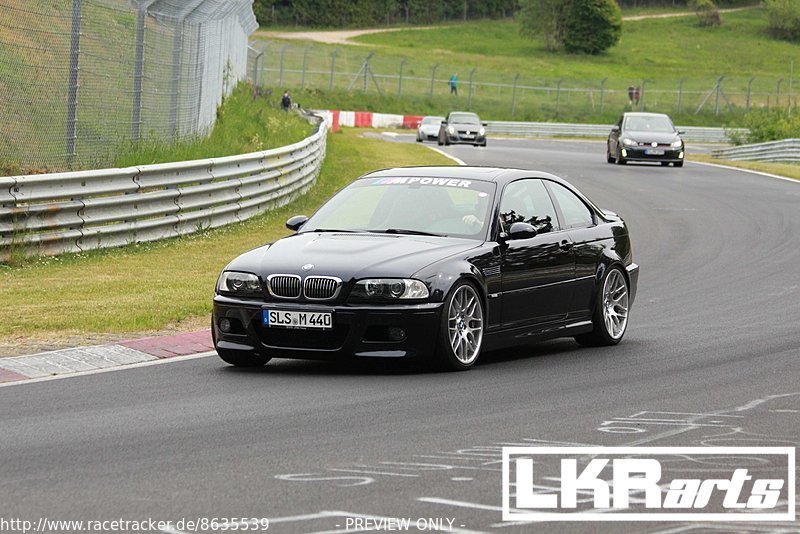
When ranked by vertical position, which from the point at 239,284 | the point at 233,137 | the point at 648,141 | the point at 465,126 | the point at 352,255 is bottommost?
the point at 465,126

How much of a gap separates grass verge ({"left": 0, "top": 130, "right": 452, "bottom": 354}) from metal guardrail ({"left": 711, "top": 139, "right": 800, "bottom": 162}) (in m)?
28.4

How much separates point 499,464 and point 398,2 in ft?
466

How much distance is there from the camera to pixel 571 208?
11.8 metres

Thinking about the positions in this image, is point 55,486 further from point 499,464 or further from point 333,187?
point 333,187

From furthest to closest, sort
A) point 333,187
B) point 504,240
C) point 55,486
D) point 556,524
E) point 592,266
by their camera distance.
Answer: point 333,187
point 592,266
point 504,240
point 55,486
point 556,524

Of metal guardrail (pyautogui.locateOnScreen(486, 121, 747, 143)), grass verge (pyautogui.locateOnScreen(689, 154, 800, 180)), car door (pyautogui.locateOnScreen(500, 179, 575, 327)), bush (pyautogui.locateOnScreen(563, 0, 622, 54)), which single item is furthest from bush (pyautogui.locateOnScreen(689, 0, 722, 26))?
car door (pyautogui.locateOnScreen(500, 179, 575, 327))

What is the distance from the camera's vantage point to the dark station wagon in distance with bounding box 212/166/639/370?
973cm

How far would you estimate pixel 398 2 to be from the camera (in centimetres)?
14662

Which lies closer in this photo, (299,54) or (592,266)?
(592,266)

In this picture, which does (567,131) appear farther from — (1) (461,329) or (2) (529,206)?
(1) (461,329)

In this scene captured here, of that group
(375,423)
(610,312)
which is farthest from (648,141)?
(375,423)

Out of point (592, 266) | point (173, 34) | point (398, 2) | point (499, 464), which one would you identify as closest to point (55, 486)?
point (499, 464)

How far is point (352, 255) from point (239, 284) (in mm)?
771

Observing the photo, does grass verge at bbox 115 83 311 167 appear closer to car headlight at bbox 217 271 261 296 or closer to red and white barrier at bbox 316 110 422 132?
car headlight at bbox 217 271 261 296
